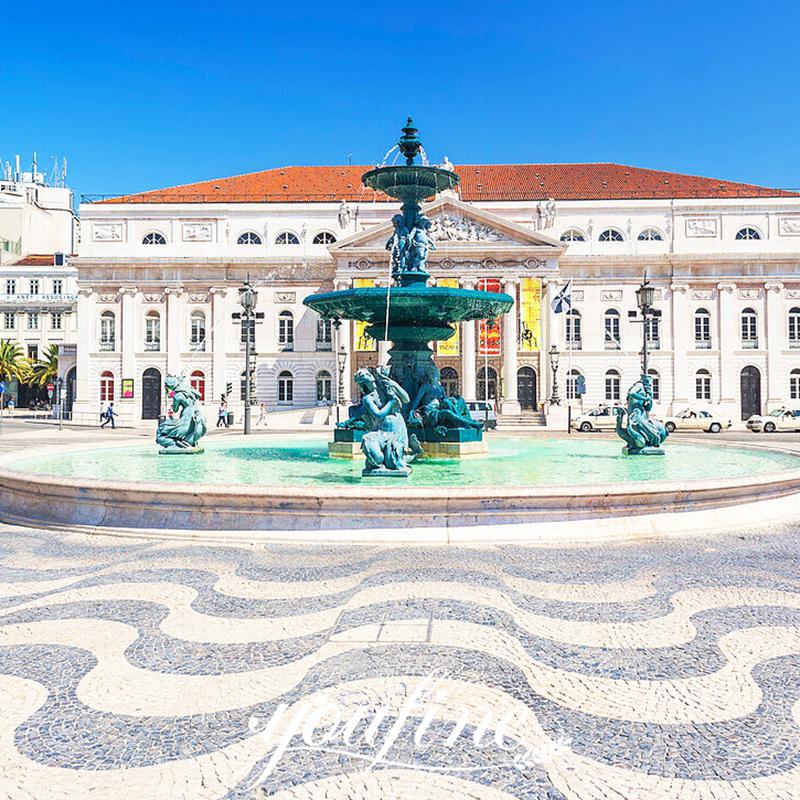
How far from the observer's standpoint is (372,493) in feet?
22.9

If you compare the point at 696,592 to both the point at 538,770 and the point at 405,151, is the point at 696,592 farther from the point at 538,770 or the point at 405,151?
the point at 405,151

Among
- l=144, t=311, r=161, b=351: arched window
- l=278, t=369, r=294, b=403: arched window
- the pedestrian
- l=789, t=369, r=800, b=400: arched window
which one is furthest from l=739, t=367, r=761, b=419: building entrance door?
the pedestrian

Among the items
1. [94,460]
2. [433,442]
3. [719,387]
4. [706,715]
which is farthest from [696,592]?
[719,387]

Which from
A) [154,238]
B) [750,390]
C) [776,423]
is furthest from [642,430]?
[154,238]

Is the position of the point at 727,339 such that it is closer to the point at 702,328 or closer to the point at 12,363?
the point at 702,328

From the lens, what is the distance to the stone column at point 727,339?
48.9 metres

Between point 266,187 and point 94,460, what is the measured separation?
4477 centimetres

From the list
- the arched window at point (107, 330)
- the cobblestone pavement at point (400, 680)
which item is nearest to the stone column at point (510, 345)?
the arched window at point (107, 330)

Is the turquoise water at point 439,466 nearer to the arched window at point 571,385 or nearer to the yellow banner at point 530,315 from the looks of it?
the yellow banner at point 530,315

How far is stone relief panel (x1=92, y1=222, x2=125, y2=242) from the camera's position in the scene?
50531 millimetres

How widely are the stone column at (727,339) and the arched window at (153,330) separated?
38.4m

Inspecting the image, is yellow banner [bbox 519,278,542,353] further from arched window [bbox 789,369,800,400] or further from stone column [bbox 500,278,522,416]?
arched window [bbox 789,369,800,400]

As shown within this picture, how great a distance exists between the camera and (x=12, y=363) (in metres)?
61.8

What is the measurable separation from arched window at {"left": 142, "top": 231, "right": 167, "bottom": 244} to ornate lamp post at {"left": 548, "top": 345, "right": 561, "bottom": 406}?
27.6m
